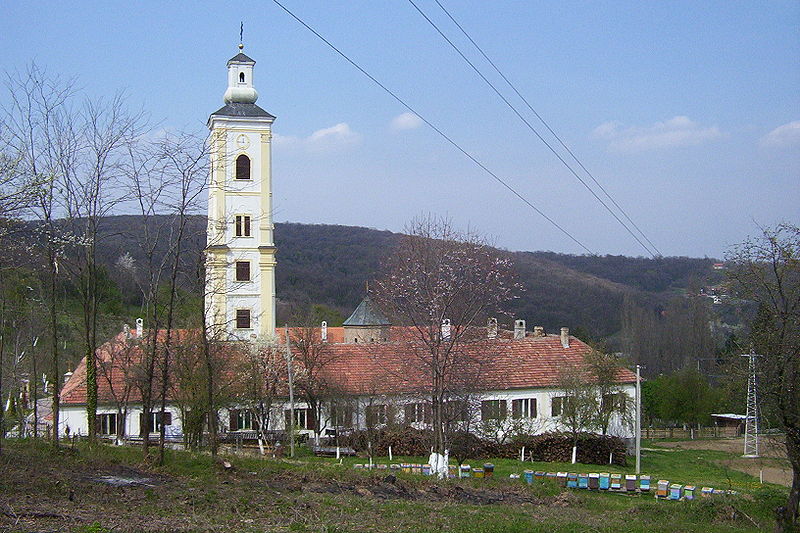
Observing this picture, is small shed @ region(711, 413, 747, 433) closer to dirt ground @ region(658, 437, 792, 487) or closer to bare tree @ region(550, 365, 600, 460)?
dirt ground @ region(658, 437, 792, 487)

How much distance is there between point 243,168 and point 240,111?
278 cm

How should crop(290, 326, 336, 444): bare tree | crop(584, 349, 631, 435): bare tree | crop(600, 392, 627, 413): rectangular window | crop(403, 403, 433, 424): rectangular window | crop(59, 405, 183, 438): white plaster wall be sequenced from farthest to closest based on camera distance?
crop(600, 392, 627, 413): rectangular window
crop(584, 349, 631, 435): bare tree
crop(290, 326, 336, 444): bare tree
crop(59, 405, 183, 438): white plaster wall
crop(403, 403, 433, 424): rectangular window

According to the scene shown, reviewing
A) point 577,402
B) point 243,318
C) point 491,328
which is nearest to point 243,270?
point 243,318

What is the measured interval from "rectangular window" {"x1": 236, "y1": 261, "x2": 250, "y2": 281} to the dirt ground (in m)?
23.1

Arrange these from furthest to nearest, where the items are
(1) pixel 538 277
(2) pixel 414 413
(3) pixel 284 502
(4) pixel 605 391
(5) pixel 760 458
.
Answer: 1. (1) pixel 538 277
2. (4) pixel 605 391
3. (5) pixel 760 458
4. (2) pixel 414 413
5. (3) pixel 284 502

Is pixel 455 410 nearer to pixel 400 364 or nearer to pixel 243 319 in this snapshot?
pixel 400 364

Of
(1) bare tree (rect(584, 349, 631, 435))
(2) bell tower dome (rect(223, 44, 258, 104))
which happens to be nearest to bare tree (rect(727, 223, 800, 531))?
(1) bare tree (rect(584, 349, 631, 435))

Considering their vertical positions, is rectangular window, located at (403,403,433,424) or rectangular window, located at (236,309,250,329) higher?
rectangular window, located at (236,309,250,329)

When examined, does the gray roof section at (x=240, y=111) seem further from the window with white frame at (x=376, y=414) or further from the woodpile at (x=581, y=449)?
the woodpile at (x=581, y=449)

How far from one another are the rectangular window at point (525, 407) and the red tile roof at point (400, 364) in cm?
66

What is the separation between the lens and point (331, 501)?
12852mm

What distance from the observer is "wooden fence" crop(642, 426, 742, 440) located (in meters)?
49.3

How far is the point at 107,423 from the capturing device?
107 ft

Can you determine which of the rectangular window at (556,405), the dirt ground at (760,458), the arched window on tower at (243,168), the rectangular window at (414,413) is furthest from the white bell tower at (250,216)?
the dirt ground at (760,458)
